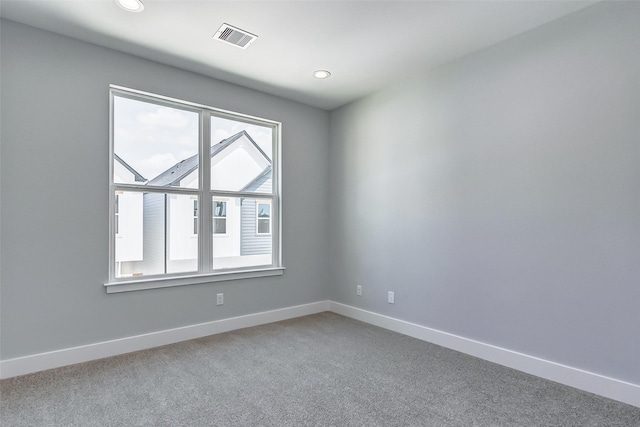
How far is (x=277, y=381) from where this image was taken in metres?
2.41

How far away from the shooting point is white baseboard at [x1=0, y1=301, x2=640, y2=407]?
2230mm

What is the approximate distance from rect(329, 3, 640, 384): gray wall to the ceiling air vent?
165 centimetres

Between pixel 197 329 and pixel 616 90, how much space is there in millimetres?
3912

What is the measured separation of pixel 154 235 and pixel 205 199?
60cm

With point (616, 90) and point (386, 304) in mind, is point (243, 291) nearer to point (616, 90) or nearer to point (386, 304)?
point (386, 304)

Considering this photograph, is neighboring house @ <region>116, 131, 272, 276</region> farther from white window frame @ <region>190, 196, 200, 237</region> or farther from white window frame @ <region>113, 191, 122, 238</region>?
white window frame @ <region>113, 191, 122, 238</region>

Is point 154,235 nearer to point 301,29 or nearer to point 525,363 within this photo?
point 301,29

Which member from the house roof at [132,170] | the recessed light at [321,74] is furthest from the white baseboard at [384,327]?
the recessed light at [321,74]

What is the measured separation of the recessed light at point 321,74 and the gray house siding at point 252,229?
1.27 metres

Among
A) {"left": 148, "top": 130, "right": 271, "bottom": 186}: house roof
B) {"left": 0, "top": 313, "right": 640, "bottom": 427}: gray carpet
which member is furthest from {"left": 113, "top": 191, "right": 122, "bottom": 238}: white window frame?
{"left": 0, "top": 313, "right": 640, "bottom": 427}: gray carpet

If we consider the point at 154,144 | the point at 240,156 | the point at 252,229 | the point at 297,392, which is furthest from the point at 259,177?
the point at 297,392

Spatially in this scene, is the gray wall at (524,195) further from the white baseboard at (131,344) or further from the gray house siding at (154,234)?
the gray house siding at (154,234)

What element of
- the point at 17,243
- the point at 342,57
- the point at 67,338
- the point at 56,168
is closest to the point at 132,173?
the point at 56,168

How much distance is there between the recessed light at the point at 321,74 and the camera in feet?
10.9
